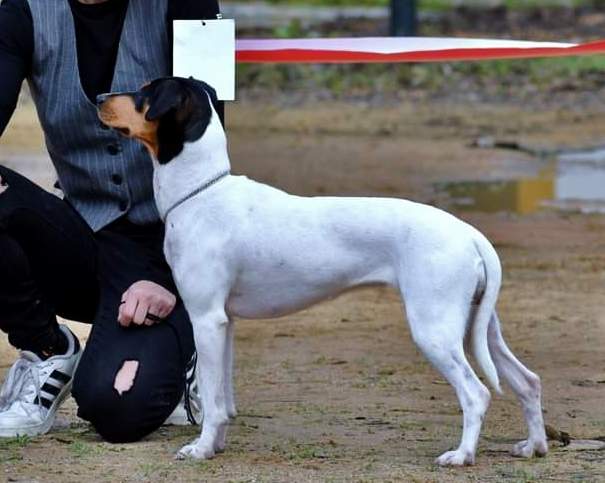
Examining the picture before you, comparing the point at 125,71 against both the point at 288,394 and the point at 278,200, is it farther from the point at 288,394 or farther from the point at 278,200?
the point at 288,394

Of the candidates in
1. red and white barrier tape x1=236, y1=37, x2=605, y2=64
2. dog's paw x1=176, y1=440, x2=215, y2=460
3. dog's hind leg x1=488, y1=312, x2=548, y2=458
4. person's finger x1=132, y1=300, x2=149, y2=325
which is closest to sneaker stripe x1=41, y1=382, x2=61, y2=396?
person's finger x1=132, y1=300, x2=149, y2=325

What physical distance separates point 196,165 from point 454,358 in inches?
38.6

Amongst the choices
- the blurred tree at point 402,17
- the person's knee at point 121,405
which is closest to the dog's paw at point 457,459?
the person's knee at point 121,405

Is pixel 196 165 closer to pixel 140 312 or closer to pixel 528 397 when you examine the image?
pixel 140 312

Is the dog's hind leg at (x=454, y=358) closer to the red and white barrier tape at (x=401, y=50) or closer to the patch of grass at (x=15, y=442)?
the patch of grass at (x=15, y=442)

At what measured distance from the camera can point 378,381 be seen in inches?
260

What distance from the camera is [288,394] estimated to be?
251 inches

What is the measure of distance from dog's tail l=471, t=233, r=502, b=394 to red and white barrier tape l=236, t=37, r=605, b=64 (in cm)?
233

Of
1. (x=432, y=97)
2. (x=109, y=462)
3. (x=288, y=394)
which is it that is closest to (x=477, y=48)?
(x=288, y=394)

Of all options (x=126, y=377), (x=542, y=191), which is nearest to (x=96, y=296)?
(x=126, y=377)

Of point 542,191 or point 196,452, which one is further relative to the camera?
point 542,191

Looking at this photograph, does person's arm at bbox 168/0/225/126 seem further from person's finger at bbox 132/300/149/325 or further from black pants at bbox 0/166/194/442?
person's finger at bbox 132/300/149/325

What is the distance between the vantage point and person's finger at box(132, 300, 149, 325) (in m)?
5.69

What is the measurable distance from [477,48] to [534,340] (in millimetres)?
1294
